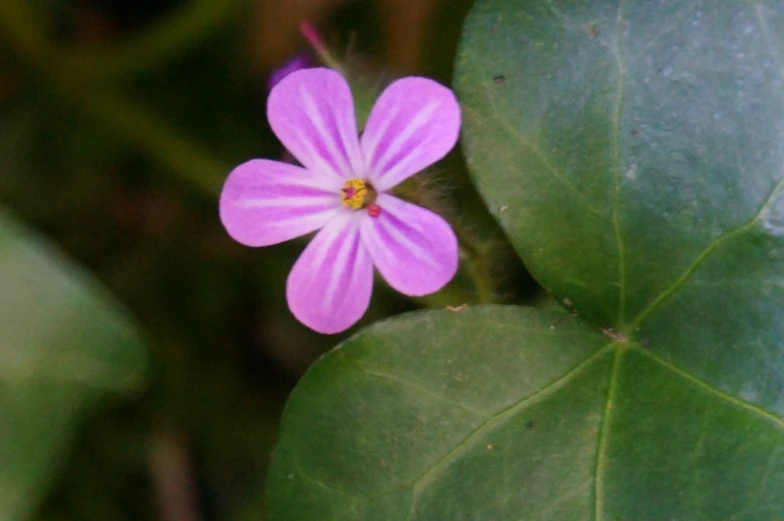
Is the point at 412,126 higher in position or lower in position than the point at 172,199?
higher

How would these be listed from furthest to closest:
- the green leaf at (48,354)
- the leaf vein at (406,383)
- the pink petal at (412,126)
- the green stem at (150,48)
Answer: the green stem at (150,48)
the green leaf at (48,354)
the leaf vein at (406,383)
the pink petal at (412,126)

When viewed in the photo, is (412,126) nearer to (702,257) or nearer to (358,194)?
(358,194)

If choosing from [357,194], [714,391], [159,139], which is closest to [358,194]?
[357,194]

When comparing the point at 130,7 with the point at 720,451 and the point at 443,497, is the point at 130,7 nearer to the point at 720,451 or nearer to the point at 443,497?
the point at 443,497

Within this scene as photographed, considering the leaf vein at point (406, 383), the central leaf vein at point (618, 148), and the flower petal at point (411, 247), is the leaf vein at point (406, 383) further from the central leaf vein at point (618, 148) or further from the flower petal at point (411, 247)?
the central leaf vein at point (618, 148)

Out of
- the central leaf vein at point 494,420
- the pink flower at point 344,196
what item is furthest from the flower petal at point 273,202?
the central leaf vein at point 494,420

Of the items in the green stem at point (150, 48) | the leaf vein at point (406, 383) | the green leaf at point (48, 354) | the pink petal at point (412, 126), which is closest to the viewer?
the pink petal at point (412, 126)

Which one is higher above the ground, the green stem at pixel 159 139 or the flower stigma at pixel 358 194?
the flower stigma at pixel 358 194
